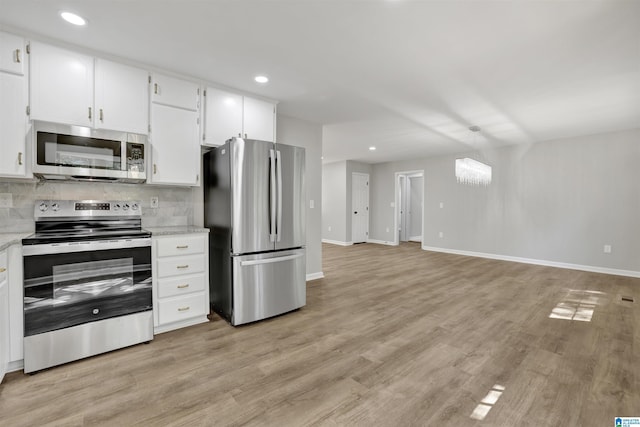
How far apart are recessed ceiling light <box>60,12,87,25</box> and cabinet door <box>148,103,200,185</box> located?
2.45ft

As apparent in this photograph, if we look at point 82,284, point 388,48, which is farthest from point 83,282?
point 388,48

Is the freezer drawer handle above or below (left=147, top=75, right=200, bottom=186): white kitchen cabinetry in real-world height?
below

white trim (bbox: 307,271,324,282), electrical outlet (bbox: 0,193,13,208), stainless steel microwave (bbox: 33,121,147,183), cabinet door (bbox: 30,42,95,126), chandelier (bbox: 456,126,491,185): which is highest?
cabinet door (bbox: 30,42,95,126)

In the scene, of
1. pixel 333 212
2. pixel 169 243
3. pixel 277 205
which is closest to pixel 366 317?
pixel 277 205

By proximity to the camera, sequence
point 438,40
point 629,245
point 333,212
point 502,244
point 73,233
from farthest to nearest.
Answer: point 333,212
point 502,244
point 629,245
point 73,233
point 438,40

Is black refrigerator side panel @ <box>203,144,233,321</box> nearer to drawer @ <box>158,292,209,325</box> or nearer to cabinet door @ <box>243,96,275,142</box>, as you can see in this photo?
drawer @ <box>158,292,209,325</box>

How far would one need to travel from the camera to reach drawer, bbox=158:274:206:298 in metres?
2.60

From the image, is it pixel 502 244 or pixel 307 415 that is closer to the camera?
pixel 307 415

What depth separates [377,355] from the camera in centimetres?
227

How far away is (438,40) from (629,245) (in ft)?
17.1

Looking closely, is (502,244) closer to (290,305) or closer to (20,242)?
(290,305)

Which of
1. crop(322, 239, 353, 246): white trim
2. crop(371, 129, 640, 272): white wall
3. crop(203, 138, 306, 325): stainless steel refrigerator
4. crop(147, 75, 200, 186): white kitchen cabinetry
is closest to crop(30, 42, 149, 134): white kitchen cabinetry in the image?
crop(147, 75, 200, 186): white kitchen cabinetry

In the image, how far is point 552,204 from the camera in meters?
5.55

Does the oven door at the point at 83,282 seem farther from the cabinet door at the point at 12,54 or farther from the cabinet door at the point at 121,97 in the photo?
the cabinet door at the point at 12,54
